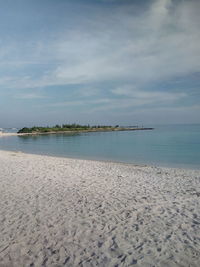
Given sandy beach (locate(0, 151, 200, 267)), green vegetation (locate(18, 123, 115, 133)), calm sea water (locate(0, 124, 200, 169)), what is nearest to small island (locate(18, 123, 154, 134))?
green vegetation (locate(18, 123, 115, 133))

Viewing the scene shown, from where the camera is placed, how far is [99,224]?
522 centimetres

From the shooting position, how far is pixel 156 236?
4.68 m

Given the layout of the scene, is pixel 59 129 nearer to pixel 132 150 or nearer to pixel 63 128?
pixel 63 128

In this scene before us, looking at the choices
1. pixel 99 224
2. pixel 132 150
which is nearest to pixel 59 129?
pixel 132 150

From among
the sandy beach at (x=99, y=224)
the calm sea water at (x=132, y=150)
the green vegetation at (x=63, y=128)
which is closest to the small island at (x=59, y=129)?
the green vegetation at (x=63, y=128)

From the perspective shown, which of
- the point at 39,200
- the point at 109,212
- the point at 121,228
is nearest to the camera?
the point at 121,228

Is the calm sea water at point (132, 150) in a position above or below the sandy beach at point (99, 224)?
below

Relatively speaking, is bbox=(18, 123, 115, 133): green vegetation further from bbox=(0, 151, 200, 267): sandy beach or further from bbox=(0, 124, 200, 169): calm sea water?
bbox=(0, 151, 200, 267): sandy beach

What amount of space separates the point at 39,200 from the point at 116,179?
13.6ft

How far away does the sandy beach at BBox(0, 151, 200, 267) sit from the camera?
3998 millimetres

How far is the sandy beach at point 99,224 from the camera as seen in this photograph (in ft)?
13.1

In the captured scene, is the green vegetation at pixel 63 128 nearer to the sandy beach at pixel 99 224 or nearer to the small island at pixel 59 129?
the small island at pixel 59 129

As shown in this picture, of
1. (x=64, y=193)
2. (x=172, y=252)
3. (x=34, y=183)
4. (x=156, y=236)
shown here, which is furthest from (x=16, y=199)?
(x=172, y=252)

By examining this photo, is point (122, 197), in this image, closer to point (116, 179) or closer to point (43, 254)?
point (116, 179)
